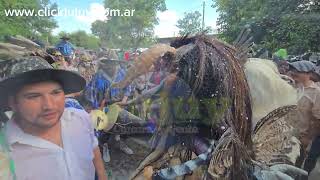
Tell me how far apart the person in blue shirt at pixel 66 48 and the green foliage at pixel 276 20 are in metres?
0.69

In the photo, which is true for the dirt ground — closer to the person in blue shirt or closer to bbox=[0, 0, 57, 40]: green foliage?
the person in blue shirt

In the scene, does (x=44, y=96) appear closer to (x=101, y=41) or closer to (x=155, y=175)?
(x=101, y=41)

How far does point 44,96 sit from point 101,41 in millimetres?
305

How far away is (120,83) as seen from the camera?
4.99 feet

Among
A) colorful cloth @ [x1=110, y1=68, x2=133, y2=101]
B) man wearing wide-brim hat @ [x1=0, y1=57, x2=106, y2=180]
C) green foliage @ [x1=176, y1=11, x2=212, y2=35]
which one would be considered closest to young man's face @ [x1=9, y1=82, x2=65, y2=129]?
man wearing wide-brim hat @ [x1=0, y1=57, x2=106, y2=180]

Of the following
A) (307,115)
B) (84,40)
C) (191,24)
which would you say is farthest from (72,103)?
(307,115)

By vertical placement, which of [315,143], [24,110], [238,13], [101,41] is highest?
[238,13]

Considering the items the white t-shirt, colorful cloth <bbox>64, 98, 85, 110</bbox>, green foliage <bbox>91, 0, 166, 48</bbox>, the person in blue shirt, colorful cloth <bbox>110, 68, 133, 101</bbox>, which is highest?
green foliage <bbox>91, 0, 166, 48</bbox>

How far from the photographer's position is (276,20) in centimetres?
175

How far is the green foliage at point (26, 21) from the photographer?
132 cm

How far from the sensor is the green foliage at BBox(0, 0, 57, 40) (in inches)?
52.1

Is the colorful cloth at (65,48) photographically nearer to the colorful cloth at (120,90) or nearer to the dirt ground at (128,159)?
the colorful cloth at (120,90)

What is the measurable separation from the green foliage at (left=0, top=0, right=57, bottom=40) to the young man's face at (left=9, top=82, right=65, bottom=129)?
192 mm

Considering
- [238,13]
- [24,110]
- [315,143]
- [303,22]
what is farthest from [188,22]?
[315,143]
